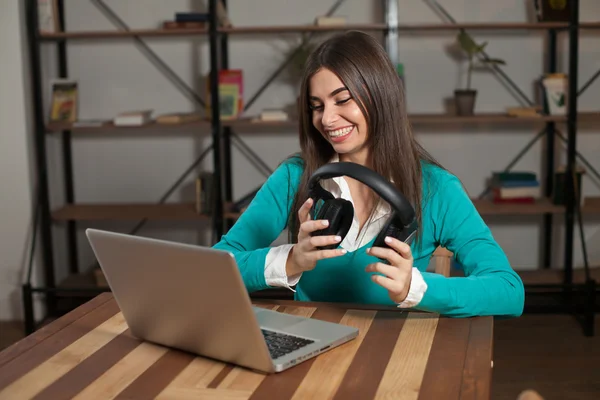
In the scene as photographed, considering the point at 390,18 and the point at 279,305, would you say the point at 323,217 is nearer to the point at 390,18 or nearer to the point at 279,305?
the point at 279,305

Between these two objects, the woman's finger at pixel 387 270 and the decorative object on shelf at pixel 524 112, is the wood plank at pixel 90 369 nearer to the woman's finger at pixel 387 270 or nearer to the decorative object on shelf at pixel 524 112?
the woman's finger at pixel 387 270

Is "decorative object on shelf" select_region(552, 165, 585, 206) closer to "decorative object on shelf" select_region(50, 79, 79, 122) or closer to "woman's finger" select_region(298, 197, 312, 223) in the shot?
"decorative object on shelf" select_region(50, 79, 79, 122)

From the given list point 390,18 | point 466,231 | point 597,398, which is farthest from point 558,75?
point 466,231

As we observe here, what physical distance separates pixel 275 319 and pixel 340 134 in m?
0.50

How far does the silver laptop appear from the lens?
1.22m

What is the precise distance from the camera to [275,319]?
5.03 ft

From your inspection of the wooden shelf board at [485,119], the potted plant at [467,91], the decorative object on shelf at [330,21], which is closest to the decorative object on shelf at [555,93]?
the wooden shelf board at [485,119]

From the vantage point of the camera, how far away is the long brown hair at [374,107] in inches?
70.6

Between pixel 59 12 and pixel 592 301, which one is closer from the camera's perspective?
pixel 592 301

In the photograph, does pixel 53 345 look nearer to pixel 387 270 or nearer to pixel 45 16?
pixel 387 270

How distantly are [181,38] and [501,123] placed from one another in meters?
1.67

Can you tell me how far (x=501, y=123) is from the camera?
4094mm

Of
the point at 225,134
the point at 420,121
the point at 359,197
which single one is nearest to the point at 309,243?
Answer: the point at 359,197

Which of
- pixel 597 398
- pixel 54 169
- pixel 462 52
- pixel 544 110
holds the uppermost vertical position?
pixel 462 52
